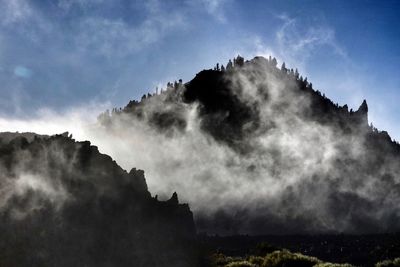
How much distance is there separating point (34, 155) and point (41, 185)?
16.6 ft

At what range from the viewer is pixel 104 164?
7744 centimetres

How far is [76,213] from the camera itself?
217 feet

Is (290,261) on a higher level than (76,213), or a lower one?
lower

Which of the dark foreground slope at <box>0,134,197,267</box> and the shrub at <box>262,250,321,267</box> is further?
the dark foreground slope at <box>0,134,197,267</box>

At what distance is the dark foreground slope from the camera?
59.2 meters

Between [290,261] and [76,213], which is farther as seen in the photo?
[76,213]

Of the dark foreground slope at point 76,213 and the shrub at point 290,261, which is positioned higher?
the dark foreground slope at point 76,213

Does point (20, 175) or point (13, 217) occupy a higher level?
point (20, 175)

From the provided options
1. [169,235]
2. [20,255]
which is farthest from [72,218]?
[169,235]

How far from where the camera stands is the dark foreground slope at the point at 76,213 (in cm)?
5916

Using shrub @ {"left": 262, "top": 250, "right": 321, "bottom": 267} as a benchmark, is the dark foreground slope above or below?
above

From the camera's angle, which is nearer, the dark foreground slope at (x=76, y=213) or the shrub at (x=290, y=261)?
the shrub at (x=290, y=261)

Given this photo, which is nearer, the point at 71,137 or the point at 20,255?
the point at 20,255

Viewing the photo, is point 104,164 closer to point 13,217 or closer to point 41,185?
point 41,185
